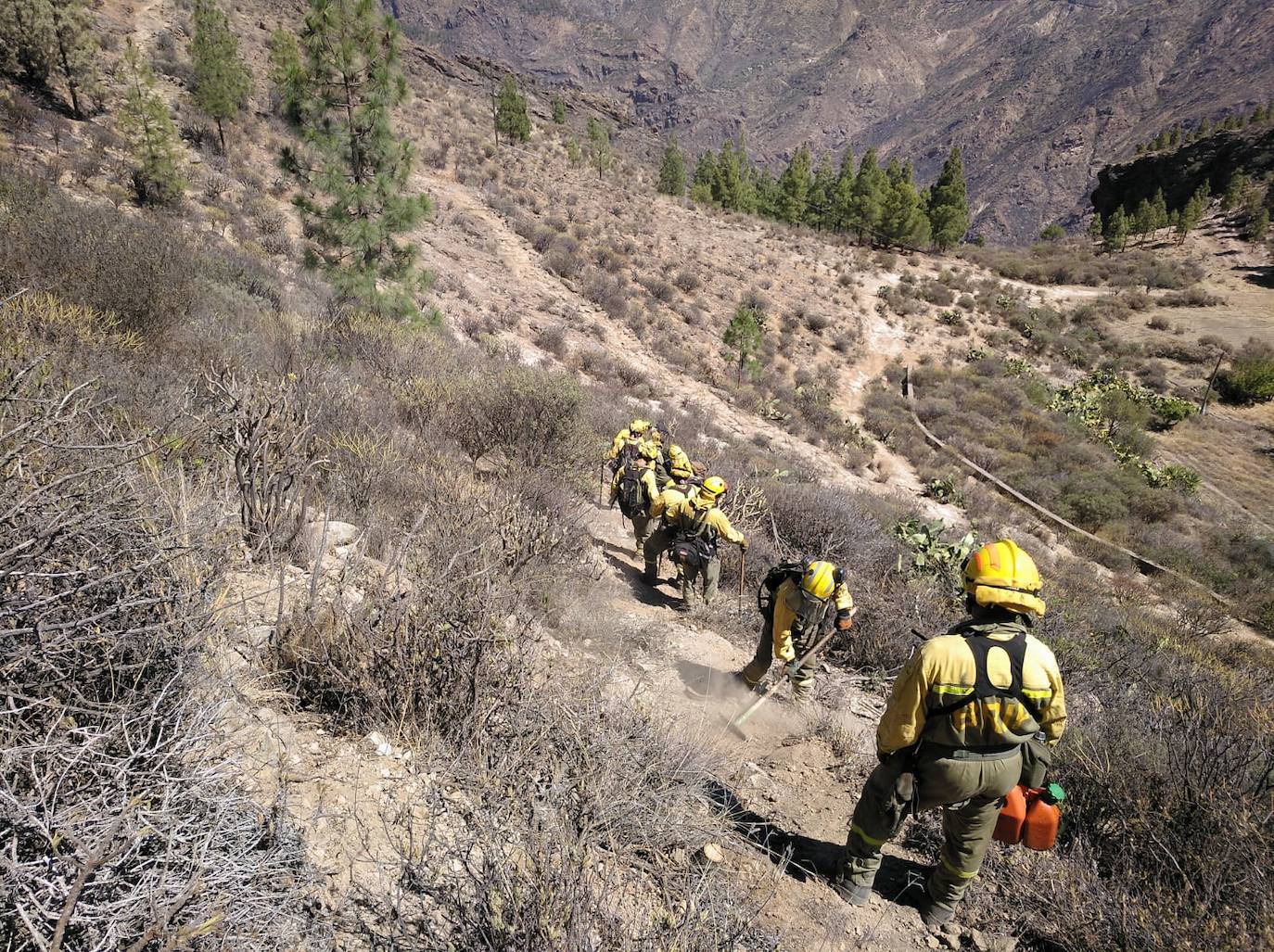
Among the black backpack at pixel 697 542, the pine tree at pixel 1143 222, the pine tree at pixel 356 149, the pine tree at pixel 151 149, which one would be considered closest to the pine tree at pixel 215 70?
the pine tree at pixel 151 149

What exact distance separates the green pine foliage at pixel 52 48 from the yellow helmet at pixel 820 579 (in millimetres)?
22156

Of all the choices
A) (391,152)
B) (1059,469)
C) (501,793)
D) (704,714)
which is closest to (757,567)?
(704,714)

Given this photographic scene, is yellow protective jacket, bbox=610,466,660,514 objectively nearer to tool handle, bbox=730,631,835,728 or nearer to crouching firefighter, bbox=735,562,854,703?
crouching firefighter, bbox=735,562,854,703

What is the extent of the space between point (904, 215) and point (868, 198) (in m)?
2.63

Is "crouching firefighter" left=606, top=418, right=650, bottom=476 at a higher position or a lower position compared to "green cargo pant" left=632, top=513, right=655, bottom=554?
higher

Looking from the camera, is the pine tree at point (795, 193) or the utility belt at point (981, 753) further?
the pine tree at point (795, 193)

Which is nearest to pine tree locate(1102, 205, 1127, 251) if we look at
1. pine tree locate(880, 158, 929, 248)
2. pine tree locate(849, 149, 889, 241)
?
pine tree locate(880, 158, 929, 248)

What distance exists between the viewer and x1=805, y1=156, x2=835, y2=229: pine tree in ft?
147

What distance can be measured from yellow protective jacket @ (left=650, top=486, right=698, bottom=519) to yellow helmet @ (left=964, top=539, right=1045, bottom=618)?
3652 mm

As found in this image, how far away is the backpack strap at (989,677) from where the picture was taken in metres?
2.70

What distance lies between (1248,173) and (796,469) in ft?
226

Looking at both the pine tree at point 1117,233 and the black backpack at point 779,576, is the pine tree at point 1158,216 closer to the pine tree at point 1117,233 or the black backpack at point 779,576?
the pine tree at point 1117,233

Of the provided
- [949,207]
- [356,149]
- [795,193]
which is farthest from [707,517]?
[795,193]

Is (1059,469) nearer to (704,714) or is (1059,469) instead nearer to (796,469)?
(796,469)
